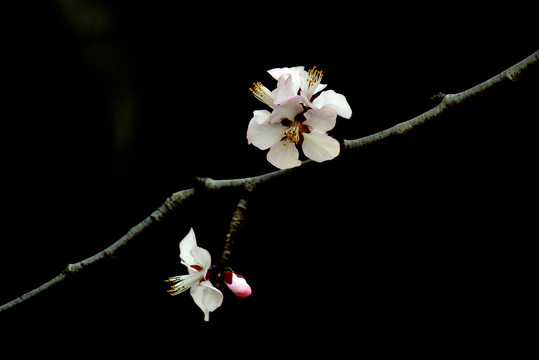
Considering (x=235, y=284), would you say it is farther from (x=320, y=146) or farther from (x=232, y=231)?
(x=320, y=146)

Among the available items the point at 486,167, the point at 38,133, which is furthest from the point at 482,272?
the point at 38,133

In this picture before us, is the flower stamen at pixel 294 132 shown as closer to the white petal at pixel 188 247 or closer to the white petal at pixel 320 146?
the white petal at pixel 320 146

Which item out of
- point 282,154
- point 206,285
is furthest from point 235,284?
point 282,154

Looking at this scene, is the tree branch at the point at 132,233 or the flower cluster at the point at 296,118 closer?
the flower cluster at the point at 296,118

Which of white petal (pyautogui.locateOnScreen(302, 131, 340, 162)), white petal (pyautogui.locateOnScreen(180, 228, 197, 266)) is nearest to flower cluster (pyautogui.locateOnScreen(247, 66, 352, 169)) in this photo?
white petal (pyautogui.locateOnScreen(302, 131, 340, 162))

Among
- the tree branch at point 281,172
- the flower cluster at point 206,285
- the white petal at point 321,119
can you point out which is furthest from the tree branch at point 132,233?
the white petal at point 321,119

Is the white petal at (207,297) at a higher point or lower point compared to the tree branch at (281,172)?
lower

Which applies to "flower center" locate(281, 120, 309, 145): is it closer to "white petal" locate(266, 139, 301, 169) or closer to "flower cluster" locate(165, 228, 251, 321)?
"white petal" locate(266, 139, 301, 169)

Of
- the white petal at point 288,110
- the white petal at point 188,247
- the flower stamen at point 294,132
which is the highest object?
the white petal at point 288,110
